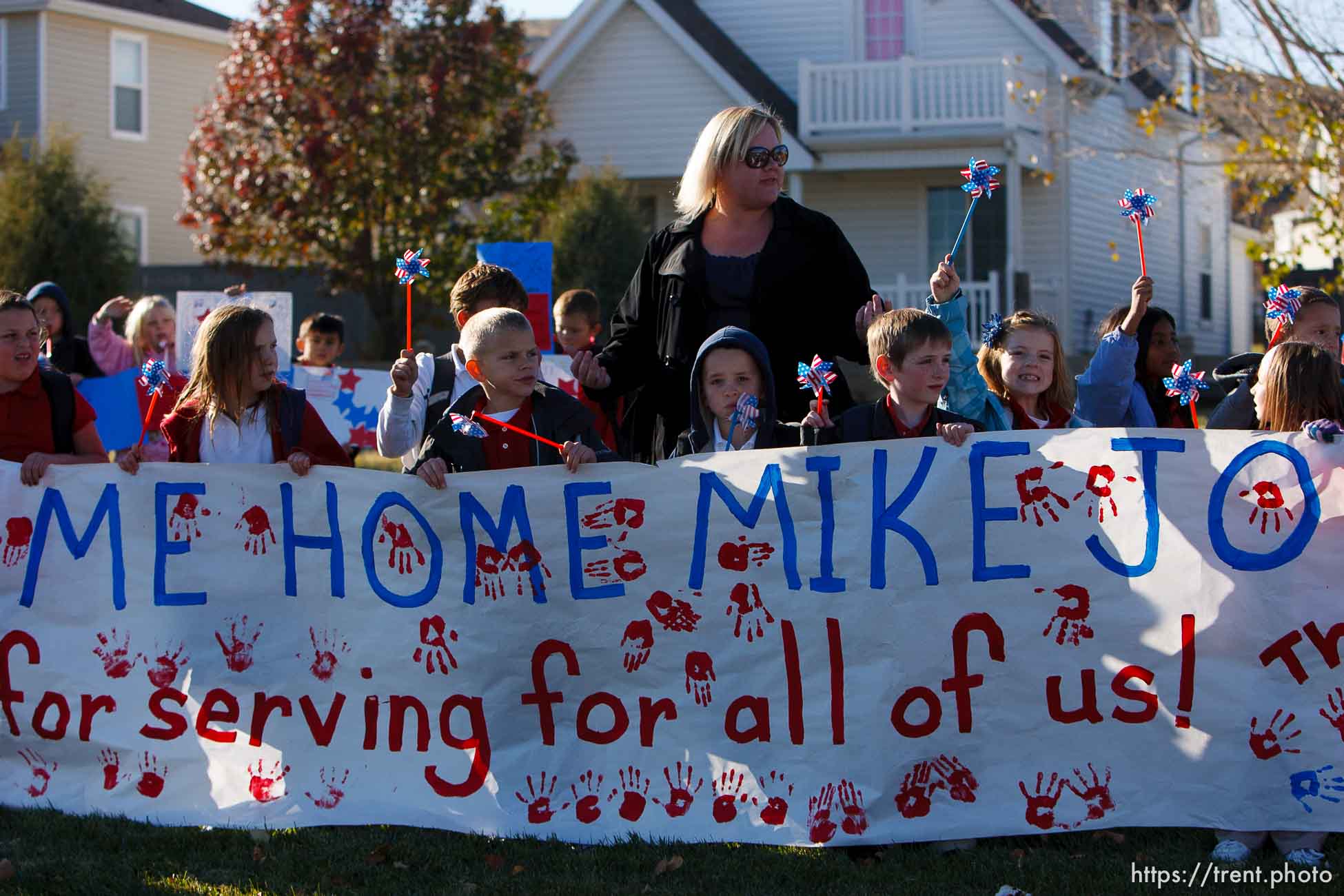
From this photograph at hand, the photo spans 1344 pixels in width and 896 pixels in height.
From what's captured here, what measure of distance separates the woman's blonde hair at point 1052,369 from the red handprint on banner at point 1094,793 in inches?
57.8

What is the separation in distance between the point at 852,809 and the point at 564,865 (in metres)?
0.83

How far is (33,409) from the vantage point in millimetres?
5500

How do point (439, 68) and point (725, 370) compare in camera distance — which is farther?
point (439, 68)

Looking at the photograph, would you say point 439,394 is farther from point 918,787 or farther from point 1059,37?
point 1059,37

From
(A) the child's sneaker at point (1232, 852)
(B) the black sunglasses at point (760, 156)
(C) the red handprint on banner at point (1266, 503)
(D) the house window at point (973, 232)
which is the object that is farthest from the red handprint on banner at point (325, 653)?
(D) the house window at point (973, 232)

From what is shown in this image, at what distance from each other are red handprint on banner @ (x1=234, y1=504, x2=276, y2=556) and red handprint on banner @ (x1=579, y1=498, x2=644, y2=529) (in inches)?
42.3

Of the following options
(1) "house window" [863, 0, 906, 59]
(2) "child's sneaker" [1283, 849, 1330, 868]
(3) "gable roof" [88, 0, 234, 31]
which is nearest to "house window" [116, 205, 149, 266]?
(3) "gable roof" [88, 0, 234, 31]

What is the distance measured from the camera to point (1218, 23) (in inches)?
738

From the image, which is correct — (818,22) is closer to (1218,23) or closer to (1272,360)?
(1218,23)

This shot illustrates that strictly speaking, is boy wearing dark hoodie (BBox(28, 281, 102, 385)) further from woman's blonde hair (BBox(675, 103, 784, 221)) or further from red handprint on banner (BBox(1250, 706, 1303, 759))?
red handprint on banner (BBox(1250, 706, 1303, 759))

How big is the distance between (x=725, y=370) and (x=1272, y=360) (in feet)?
5.35

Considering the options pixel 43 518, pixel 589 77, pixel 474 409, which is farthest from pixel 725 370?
pixel 589 77

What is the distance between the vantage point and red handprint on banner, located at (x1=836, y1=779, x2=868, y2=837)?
4.48 meters

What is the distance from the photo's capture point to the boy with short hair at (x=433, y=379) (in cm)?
515
